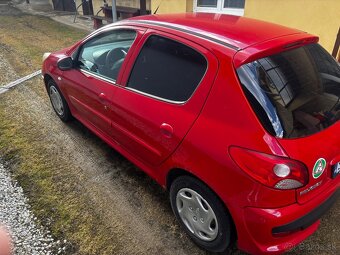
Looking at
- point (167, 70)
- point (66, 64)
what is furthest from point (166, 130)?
point (66, 64)

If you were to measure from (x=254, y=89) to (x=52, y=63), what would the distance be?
3074mm

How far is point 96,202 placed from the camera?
3.00 meters

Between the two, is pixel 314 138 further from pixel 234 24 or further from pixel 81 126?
pixel 81 126

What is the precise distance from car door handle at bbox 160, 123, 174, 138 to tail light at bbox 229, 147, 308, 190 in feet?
2.05

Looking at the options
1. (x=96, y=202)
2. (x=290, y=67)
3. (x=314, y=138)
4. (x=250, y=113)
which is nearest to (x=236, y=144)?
(x=250, y=113)

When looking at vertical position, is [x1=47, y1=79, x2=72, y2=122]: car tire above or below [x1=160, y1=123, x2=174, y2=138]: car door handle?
below

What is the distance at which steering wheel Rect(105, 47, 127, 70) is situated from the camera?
307 centimetres

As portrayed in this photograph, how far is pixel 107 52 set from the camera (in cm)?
337

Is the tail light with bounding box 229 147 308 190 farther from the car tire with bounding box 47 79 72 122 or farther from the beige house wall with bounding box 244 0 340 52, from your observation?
the beige house wall with bounding box 244 0 340 52

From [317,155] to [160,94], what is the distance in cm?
123

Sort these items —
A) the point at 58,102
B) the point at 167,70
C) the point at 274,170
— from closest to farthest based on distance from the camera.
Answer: the point at 274,170 → the point at 167,70 → the point at 58,102

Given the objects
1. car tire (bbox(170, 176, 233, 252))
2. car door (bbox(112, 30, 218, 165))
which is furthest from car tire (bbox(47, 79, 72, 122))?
car tire (bbox(170, 176, 233, 252))

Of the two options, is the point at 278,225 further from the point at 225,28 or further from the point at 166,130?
the point at 225,28

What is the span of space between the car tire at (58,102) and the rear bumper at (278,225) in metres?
3.02
